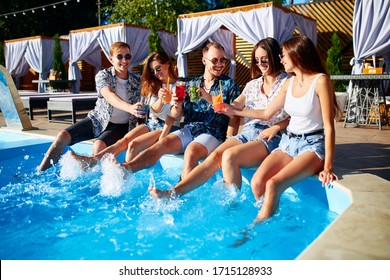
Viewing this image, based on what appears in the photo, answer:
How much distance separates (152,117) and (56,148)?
1.07 m

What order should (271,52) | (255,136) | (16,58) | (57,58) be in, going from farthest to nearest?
(16,58), (57,58), (255,136), (271,52)

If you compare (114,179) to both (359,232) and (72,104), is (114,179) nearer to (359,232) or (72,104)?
(359,232)

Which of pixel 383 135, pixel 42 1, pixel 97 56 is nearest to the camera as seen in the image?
pixel 383 135

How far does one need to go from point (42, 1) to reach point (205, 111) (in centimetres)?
2750

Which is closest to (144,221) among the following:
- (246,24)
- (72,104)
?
(72,104)

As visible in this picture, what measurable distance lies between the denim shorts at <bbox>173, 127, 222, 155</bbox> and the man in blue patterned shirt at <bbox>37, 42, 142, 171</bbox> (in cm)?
66

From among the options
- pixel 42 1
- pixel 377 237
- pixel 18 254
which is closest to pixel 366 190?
pixel 377 237

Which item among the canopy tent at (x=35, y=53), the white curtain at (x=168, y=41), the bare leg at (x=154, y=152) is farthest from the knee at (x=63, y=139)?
the canopy tent at (x=35, y=53)

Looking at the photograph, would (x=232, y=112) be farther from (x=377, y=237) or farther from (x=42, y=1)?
(x=42, y=1)

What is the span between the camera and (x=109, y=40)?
13.2 meters

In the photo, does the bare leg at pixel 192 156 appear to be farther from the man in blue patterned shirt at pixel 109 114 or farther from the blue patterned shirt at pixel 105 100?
the blue patterned shirt at pixel 105 100

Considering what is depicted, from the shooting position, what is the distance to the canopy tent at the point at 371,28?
6.97 metres

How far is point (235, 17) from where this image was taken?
32.3 feet

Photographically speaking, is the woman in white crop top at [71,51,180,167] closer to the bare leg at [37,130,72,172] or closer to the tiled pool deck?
the bare leg at [37,130,72,172]
